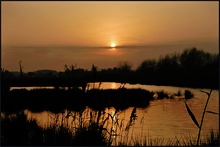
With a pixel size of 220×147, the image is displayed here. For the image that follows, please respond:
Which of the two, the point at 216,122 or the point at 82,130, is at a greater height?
the point at 82,130

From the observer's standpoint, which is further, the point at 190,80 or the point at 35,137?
the point at 190,80

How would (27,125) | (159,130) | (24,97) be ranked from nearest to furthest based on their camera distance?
(27,125), (159,130), (24,97)

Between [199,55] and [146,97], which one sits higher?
[199,55]

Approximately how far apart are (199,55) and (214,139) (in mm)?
75365

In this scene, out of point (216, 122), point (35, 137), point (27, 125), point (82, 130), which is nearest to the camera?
point (82, 130)

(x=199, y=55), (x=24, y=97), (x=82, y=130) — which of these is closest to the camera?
(x=82, y=130)

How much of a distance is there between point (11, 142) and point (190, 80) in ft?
192

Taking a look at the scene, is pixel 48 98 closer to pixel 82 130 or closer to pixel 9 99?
pixel 9 99

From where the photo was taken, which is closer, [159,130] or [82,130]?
[82,130]

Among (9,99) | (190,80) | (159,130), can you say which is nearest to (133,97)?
(9,99)

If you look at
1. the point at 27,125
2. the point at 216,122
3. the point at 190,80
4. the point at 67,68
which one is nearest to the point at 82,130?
the point at 67,68

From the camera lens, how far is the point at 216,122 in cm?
1731

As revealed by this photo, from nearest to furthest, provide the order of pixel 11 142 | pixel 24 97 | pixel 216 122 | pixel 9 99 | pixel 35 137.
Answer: pixel 35 137
pixel 11 142
pixel 216 122
pixel 9 99
pixel 24 97

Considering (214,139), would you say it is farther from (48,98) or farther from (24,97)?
(24,97)
